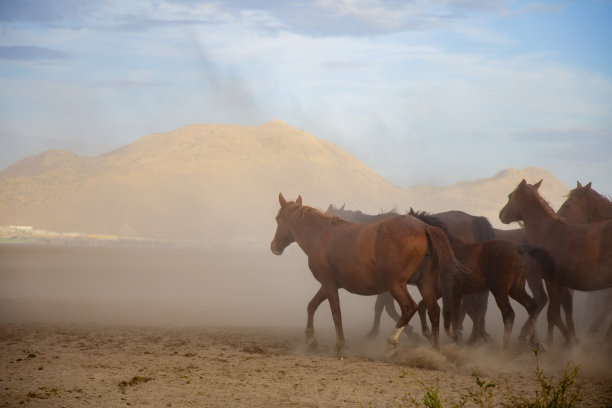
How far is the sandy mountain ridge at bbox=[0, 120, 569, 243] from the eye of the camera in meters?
87.9

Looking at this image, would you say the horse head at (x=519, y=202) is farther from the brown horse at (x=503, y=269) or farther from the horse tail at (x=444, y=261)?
the horse tail at (x=444, y=261)

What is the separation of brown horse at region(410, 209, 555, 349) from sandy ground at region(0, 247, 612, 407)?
2.17 feet

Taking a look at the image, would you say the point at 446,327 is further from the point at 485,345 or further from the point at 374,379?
the point at 374,379

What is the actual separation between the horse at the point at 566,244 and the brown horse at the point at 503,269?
0.39m

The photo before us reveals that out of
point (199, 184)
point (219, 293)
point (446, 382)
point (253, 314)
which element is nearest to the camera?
point (446, 382)

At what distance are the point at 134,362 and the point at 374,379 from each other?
3.26 metres

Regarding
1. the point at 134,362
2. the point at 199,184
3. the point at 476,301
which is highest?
the point at 199,184

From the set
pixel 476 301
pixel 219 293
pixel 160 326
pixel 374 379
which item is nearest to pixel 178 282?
pixel 219 293

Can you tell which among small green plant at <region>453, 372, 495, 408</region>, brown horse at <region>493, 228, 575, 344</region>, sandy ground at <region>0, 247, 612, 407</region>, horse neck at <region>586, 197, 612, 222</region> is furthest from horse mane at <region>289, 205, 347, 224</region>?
horse neck at <region>586, 197, 612, 222</region>

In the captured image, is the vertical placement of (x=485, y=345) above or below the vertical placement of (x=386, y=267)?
below

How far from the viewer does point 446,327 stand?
1035cm

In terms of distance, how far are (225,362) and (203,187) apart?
9687 cm

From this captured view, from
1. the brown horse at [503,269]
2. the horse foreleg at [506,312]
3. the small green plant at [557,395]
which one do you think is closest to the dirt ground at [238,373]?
the horse foreleg at [506,312]

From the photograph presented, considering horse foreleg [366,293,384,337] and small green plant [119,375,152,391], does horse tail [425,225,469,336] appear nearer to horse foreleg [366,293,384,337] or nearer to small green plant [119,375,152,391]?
horse foreleg [366,293,384,337]
